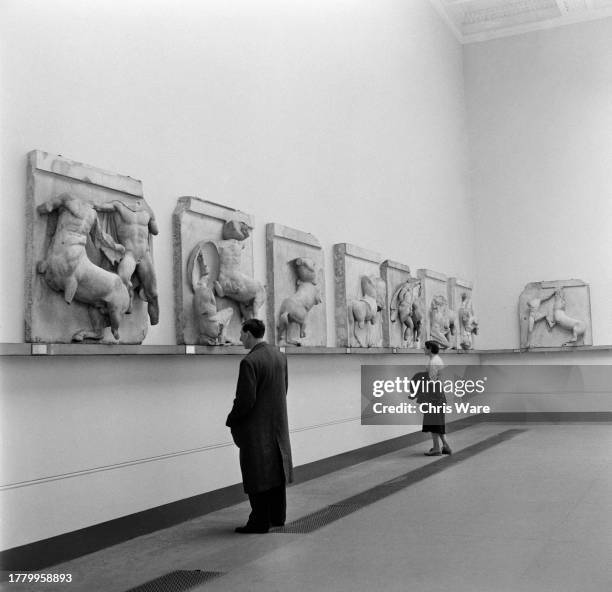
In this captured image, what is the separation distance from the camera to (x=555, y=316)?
18703mm

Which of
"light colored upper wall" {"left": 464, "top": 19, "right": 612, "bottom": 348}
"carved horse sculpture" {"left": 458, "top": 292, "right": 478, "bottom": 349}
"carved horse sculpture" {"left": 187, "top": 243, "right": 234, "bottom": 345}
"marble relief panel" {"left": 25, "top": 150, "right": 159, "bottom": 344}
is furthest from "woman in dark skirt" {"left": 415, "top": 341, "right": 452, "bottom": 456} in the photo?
"light colored upper wall" {"left": 464, "top": 19, "right": 612, "bottom": 348}

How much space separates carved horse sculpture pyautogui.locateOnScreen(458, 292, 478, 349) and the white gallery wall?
12.3ft

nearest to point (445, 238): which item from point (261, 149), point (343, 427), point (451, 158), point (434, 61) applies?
point (451, 158)

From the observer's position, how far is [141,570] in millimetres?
5898

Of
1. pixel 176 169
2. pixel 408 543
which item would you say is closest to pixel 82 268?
pixel 176 169

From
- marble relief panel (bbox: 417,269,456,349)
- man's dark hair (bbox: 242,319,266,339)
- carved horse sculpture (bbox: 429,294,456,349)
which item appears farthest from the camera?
carved horse sculpture (bbox: 429,294,456,349)

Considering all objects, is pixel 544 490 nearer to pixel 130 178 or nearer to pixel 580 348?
pixel 130 178

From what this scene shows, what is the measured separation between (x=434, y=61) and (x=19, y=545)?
14713 mm

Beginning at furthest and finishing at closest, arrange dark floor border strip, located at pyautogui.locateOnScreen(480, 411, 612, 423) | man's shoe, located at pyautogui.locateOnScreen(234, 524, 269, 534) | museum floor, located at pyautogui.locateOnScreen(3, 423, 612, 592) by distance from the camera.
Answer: dark floor border strip, located at pyautogui.locateOnScreen(480, 411, 612, 423) → man's shoe, located at pyautogui.locateOnScreen(234, 524, 269, 534) → museum floor, located at pyautogui.locateOnScreen(3, 423, 612, 592)

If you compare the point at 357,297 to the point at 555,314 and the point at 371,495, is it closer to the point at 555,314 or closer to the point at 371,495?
the point at 371,495

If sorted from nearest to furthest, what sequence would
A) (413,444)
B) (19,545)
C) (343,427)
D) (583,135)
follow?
(19,545) → (343,427) → (413,444) → (583,135)

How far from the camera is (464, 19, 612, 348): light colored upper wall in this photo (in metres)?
18.8

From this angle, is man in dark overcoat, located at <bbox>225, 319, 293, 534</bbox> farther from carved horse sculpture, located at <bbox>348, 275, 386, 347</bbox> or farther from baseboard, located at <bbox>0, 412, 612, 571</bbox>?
carved horse sculpture, located at <bbox>348, 275, 386, 347</bbox>

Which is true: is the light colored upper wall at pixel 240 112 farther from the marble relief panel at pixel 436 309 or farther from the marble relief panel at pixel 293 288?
the marble relief panel at pixel 436 309
